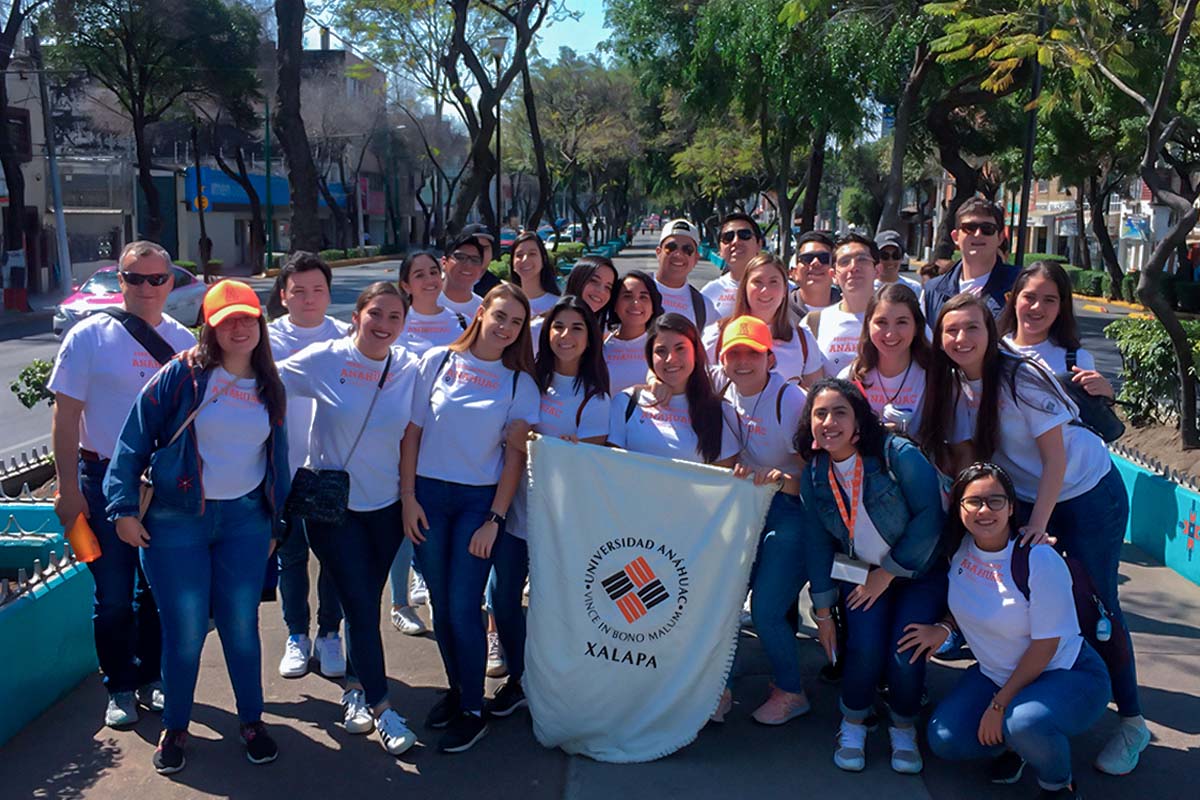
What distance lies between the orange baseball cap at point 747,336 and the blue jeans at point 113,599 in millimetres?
2479

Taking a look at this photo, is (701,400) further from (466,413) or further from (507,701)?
(507,701)

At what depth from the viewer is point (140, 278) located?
419cm

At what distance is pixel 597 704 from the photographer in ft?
13.4

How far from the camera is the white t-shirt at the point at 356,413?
4.14 m

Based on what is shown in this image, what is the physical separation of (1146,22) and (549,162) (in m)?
36.8

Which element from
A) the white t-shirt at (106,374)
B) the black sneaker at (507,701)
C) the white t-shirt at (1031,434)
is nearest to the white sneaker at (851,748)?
the white t-shirt at (1031,434)

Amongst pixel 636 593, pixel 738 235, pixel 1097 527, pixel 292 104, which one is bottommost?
pixel 636 593

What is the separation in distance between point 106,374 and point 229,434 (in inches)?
25.2

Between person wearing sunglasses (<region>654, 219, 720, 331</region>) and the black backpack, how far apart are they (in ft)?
8.55

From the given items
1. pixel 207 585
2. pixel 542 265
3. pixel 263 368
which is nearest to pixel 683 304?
pixel 542 265

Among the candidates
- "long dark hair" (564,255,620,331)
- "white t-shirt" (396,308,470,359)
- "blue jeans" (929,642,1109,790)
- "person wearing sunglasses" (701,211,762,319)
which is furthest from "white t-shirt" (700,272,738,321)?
"blue jeans" (929,642,1109,790)

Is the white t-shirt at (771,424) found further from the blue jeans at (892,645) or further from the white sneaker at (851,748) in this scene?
the white sneaker at (851,748)

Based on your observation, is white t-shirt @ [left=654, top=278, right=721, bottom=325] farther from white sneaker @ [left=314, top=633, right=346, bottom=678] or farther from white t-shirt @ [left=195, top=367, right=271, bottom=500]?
white t-shirt @ [left=195, top=367, right=271, bottom=500]

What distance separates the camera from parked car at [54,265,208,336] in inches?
695
